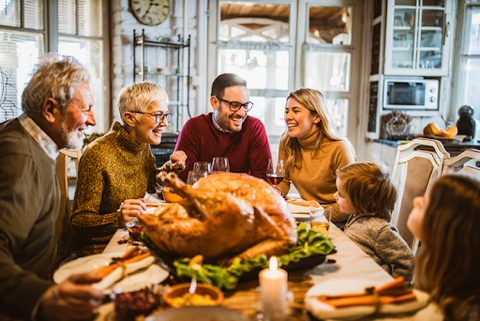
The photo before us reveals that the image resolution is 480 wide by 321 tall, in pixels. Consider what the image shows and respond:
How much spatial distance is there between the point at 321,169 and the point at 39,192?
5.73ft

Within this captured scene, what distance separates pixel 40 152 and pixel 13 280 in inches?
18.3

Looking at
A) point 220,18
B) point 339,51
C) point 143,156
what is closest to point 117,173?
point 143,156

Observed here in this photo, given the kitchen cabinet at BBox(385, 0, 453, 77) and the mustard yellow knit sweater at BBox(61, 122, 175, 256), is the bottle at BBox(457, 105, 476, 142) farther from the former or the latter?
the mustard yellow knit sweater at BBox(61, 122, 175, 256)

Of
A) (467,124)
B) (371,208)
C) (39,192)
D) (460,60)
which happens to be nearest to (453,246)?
(371,208)

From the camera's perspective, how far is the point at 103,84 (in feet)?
15.1

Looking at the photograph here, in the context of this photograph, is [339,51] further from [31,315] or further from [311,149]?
Result: [31,315]

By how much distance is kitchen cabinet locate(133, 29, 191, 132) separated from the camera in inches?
176

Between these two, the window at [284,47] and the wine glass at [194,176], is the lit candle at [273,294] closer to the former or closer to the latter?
the wine glass at [194,176]

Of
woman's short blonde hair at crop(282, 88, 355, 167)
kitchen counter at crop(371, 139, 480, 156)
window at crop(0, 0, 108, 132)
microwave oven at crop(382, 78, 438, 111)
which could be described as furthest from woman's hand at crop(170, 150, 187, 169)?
microwave oven at crop(382, 78, 438, 111)

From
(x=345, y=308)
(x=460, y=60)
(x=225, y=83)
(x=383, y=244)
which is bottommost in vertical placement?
(x=383, y=244)

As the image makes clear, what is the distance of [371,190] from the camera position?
1713 millimetres

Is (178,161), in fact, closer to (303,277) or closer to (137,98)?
(137,98)

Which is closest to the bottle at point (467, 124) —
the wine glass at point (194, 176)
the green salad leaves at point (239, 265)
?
the wine glass at point (194, 176)

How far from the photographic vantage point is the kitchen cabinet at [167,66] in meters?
4.48
